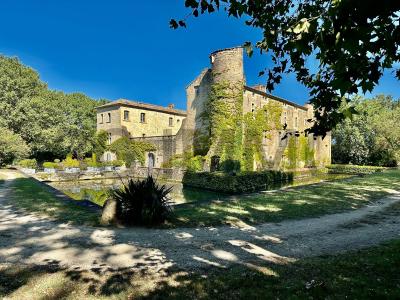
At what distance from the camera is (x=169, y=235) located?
702cm

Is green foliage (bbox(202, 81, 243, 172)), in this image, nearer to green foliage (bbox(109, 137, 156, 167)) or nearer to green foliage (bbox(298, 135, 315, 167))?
green foliage (bbox(109, 137, 156, 167))

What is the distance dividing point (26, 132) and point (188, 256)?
39.5 m

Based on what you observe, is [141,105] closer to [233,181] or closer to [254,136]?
[254,136]

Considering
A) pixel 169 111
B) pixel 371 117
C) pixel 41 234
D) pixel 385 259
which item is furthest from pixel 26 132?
pixel 371 117

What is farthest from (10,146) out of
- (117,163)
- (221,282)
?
(221,282)

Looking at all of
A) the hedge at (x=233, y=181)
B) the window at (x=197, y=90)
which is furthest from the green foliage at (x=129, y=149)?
the hedge at (x=233, y=181)

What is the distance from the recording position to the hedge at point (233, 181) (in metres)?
20.4

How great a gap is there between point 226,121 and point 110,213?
73.5 feet

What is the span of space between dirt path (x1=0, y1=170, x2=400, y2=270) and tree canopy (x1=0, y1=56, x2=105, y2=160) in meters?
33.7

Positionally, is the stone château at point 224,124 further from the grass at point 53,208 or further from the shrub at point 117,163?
the grass at point 53,208

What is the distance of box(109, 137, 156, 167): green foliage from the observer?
38.8 metres

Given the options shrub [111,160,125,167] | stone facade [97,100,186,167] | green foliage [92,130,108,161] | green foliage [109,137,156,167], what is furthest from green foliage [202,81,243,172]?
green foliage [92,130,108,161]

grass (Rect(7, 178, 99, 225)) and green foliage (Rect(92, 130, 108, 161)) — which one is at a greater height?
green foliage (Rect(92, 130, 108, 161))

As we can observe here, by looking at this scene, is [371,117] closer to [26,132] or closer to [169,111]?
[169,111]
